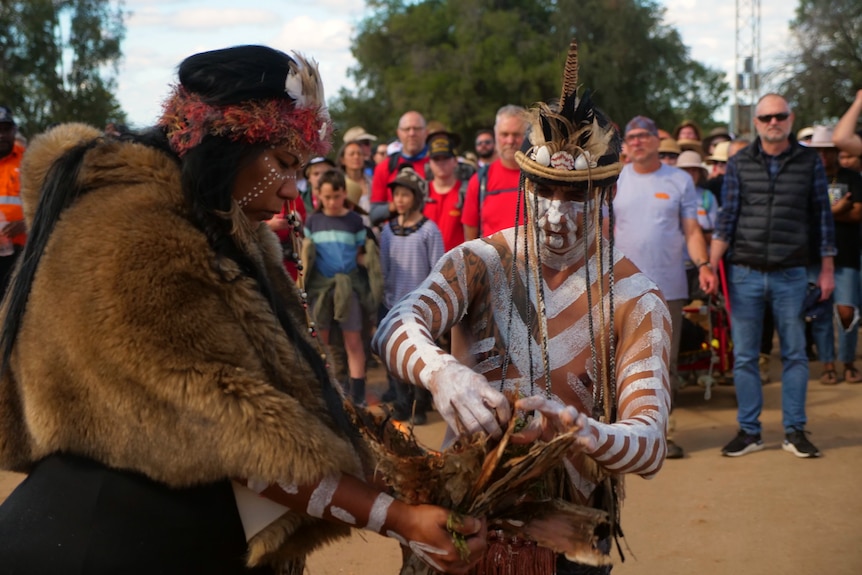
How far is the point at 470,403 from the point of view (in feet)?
6.68

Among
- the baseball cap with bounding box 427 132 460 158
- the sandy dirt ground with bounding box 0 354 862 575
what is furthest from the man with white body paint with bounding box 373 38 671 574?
the baseball cap with bounding box 427 132 460 158

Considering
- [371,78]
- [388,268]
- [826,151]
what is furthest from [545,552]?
[371,78]

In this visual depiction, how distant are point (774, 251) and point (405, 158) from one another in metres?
3.72

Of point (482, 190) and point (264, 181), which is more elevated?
point (264, 181)

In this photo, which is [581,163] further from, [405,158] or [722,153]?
[722,153]

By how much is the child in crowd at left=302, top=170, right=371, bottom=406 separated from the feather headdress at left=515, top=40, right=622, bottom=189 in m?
4.94

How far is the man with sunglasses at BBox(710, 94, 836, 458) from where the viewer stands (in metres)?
6.40

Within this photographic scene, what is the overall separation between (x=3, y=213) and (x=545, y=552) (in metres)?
5.79

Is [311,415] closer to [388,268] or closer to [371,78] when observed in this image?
[388,268]

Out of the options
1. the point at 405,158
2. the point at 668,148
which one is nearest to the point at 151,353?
the point at 405,158

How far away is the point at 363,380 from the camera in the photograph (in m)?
7.66

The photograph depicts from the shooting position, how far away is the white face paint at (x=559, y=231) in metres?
2.57

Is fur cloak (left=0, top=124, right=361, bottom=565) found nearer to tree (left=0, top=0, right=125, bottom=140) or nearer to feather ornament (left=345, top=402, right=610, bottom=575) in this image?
feather ornament (left=345, top=402, right=610, bottom=575)

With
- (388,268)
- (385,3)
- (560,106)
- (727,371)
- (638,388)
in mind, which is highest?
(385,3)
